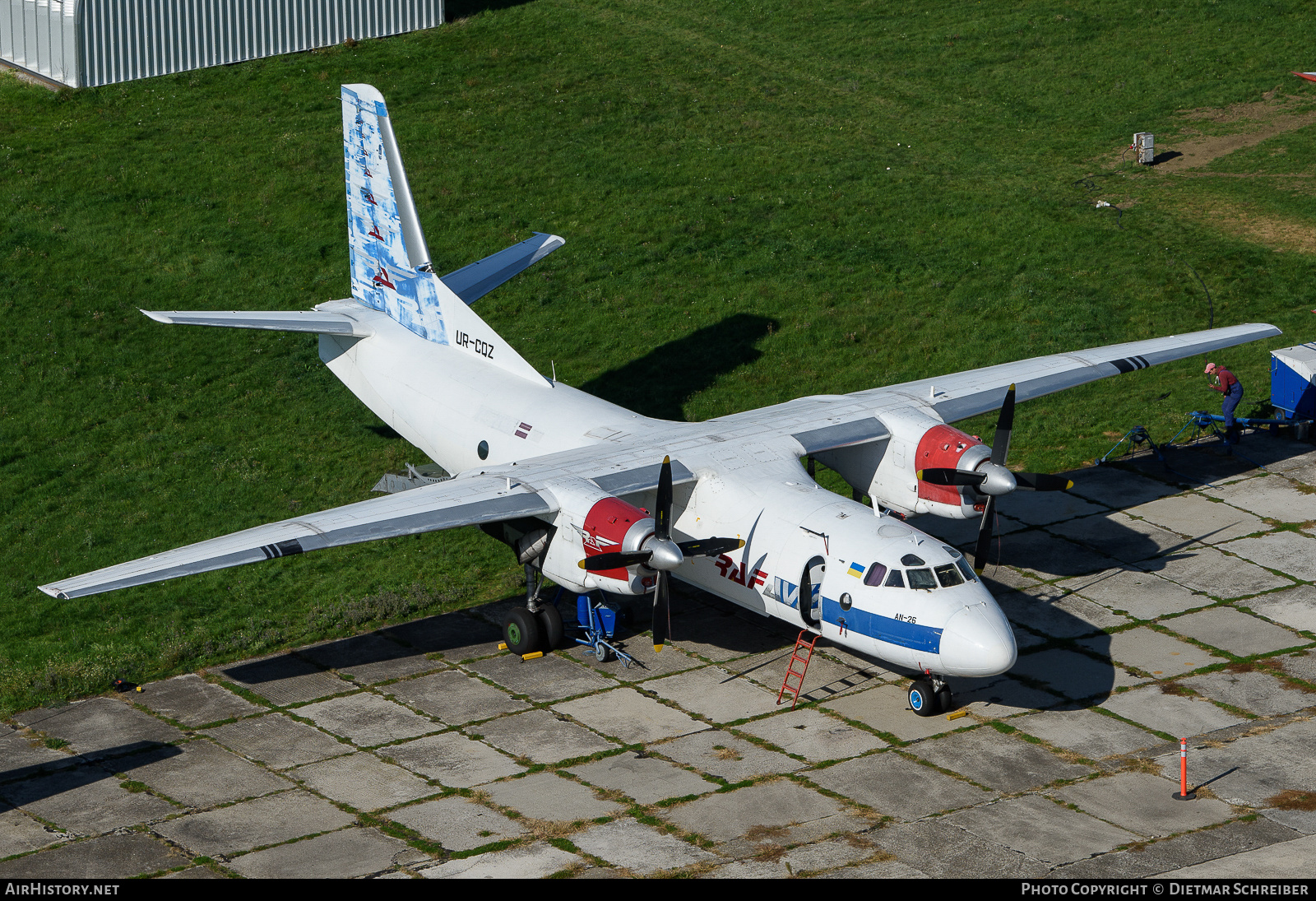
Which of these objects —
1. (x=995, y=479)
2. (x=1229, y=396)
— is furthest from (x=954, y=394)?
(x=1229, y=396)

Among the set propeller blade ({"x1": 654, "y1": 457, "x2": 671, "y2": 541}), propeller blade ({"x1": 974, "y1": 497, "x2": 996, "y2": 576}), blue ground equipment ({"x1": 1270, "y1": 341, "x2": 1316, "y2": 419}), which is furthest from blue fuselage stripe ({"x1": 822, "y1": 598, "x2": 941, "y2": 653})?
blue ground equipment ({"x1": 1270, "y1": 341, "x2": 1316, "y2": 419})

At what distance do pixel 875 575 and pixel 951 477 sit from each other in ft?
13.8

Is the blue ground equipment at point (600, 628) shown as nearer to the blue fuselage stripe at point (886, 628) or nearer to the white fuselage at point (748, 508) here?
the white fuselage at point (748, 508)

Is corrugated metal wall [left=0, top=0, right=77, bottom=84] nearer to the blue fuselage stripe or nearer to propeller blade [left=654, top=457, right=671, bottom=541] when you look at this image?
propeller blade [left=654, top=457, right=671, bottom=541]

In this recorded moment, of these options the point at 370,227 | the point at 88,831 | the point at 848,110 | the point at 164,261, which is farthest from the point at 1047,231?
the point at 88,831

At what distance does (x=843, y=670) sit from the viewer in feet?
98.6

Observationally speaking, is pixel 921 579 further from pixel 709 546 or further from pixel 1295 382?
pixel 1295 382

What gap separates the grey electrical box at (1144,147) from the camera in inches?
2291

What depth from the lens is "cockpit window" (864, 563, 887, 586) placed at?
88.9ft

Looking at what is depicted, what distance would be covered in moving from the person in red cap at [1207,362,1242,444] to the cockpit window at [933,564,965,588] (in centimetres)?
1673

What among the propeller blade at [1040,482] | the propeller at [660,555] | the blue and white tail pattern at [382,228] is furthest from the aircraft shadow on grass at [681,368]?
the propeller at [660,555]

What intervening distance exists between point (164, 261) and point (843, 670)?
105 ft

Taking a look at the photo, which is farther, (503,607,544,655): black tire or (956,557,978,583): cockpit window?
(503,607,544,655): black tire

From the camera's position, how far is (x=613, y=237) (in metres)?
A: 52.8
